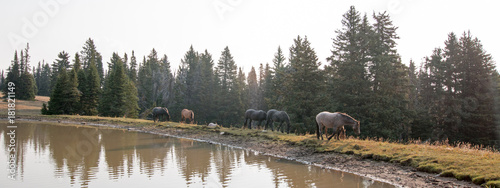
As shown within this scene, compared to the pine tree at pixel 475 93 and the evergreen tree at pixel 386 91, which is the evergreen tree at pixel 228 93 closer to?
the evergreen tree at pixel 386 91

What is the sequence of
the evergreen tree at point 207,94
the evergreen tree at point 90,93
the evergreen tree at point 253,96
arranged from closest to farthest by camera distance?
the evergreen tree at point 90,93 → the evergreen tree at point 207,94 → the evergreen tree at point 253,96

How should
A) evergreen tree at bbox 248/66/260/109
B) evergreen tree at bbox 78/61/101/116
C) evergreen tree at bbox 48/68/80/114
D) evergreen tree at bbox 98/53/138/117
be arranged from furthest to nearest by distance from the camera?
evergreen tree at bbox 248/66/260/109
evergreen tree at bbox 98/53/138/117
evergreen tree at bbox 78/61/101/116
evergreen tree at bbox 48/68/80/114

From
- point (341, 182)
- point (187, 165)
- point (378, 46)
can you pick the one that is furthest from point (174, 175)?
point (378, 46)

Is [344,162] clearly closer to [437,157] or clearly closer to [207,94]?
[437,157]

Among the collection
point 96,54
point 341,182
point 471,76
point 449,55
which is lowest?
point 341,182

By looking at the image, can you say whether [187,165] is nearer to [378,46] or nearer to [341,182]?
[341,182]

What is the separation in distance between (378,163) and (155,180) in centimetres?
986

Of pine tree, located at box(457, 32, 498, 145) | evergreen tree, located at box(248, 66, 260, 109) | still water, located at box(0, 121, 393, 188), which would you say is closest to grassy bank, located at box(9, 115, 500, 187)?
still water, located at box(0, 121, 393, 188)

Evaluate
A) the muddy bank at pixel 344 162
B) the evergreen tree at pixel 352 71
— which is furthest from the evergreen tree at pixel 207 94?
the muddy bank at pixel 344 162

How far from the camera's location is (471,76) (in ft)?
120

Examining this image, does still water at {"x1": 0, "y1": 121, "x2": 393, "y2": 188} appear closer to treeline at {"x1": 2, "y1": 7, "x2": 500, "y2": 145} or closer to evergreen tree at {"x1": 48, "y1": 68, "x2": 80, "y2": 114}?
treeline at {"x1": 2, "y1": 7, "x2": 500, "y2": 145}

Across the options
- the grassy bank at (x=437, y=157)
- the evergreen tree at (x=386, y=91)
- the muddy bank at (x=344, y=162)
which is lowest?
the muddy bank at (x=344, y=162)

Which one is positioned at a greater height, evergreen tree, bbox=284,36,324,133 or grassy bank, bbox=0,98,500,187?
evergreen tree, bbox=284,36,324,133

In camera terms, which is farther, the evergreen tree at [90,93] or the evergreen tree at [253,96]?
the evergreen tree at [253,96]
